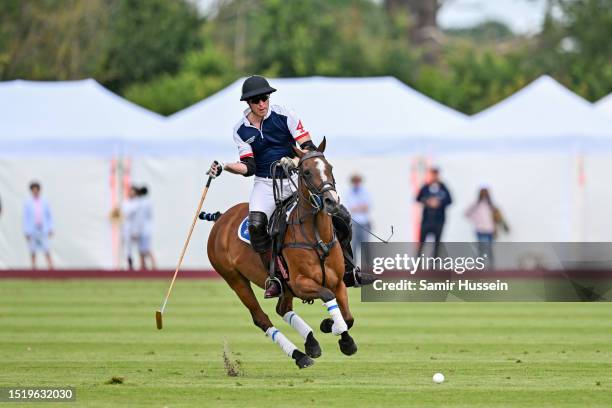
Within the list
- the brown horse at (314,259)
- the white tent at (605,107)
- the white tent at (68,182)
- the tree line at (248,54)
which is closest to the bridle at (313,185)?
the brown horse at (314,259)

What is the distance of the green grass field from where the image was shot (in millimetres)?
11445

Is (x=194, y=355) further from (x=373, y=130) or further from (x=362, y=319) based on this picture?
(x=373, y=130)

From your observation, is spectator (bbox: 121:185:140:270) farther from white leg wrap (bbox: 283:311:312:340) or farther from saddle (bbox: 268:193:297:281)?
saddle (bbox: 268:193:297:281)

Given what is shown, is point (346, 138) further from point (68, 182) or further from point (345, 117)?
point (68, 182)

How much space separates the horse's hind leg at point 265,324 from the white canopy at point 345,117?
15.1 m

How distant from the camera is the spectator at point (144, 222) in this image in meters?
29.5

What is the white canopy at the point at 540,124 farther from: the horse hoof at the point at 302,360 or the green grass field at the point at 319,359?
the horse hoof at the point at 302,360

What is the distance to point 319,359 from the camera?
1441 centimetres

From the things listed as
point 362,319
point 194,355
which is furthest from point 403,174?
point 194,355

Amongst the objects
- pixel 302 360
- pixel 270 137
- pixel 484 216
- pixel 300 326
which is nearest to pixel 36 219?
pixel 484 216

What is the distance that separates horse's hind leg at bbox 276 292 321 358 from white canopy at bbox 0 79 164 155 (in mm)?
17143

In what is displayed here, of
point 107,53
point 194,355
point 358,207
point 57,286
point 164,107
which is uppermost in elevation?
point 107,53

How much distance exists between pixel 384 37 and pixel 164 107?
51.4 ft

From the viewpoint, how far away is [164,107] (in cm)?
4491
